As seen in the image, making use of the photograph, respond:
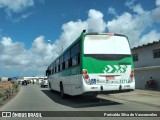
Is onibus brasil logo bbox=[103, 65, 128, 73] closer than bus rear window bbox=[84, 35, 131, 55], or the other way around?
onibus brasil logo bbox=[103, 65, 128, 73]

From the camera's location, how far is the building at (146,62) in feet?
98.9

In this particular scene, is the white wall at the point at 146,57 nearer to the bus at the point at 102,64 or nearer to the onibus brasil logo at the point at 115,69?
the bus at the point at 102,64

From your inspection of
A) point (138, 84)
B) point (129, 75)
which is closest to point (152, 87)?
point (138, 84)

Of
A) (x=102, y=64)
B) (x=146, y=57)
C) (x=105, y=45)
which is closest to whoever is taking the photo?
(x=102, y=64)

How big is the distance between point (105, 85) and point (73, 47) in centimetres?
349

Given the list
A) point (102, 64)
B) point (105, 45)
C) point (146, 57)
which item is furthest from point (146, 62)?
point (102, 64)

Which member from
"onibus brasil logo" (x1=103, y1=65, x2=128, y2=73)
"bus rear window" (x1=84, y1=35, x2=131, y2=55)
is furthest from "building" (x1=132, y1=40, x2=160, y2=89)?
→ "onibus brasil logo" (x1=103, y1=65, x2=128, y2=73)

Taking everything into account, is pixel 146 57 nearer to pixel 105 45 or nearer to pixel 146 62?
pixel 146 62

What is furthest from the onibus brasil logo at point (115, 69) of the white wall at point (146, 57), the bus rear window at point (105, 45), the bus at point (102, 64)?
the white wall at point (146, 57)

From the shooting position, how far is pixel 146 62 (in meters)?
32.4

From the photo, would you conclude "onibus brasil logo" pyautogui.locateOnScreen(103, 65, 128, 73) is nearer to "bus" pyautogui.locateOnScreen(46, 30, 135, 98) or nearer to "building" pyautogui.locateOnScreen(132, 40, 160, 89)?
"bus" pyautogui.locateOnScreen(46, 30, 135, 98)

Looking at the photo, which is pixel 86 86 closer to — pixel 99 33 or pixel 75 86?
pixel 75 86

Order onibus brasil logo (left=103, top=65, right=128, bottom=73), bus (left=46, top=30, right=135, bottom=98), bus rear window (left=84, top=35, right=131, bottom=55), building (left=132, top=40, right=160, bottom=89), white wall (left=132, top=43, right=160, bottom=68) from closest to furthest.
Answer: bus (left=46, top=30, right=135, bottom=98) → onibus brasil logo (left=103, top=65, right=128, bottom=73) → bus rear window (left=84, top=35, right=131, bottom=55) → building (left=132, top=40, right=160, bottom=89) → white wall (left=132, top=43, right=160, bottom=68)

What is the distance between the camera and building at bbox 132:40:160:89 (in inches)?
1187
